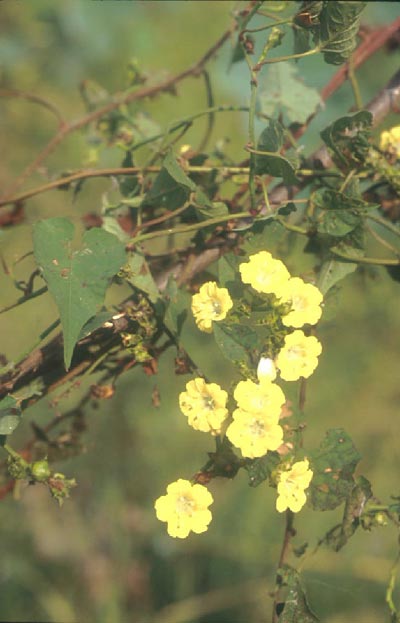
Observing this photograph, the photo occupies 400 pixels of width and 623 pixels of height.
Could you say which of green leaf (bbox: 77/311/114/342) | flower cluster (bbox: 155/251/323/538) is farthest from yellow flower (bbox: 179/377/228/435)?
green leaf (bbox: 77/311/114/342)

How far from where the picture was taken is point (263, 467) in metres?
0.70

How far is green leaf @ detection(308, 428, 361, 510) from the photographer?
0.73 metres

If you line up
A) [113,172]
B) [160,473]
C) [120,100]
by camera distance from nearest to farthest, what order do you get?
[113,172], [120,100], [160,473]

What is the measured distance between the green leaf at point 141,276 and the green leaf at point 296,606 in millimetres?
309

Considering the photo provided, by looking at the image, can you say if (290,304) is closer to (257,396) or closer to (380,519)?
(257,396)

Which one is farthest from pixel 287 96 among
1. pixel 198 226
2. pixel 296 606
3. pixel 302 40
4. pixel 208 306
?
pixel 296 606

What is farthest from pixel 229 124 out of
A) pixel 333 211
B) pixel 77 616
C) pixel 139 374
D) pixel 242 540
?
pixel 333 211

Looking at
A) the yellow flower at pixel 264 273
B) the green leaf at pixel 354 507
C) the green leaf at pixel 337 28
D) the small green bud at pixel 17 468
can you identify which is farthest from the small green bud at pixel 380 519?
the green leaf at pixel 337 28

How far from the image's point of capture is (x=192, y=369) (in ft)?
2.58

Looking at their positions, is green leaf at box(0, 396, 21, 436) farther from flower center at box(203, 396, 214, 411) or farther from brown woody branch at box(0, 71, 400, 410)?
flower center at box(203, 396, 214, 411)

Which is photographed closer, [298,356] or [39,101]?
[298,356]

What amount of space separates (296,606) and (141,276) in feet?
1.18

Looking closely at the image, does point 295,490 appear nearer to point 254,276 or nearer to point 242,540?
point 254,276

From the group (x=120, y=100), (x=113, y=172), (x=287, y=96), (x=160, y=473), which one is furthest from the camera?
(x=160, y=473)
